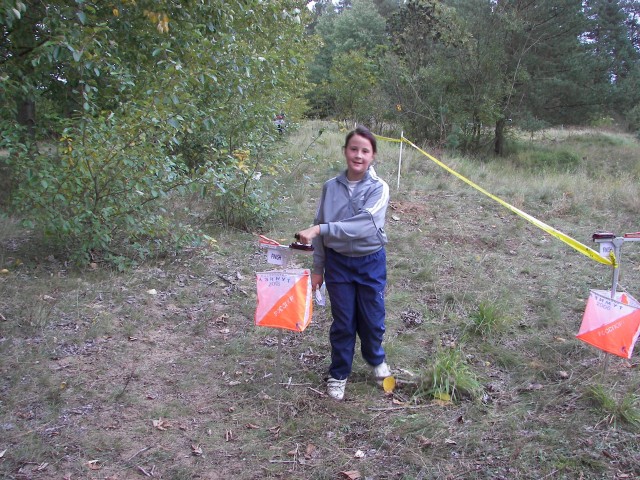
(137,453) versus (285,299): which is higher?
(285,299)

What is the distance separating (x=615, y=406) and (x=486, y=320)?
1367mm

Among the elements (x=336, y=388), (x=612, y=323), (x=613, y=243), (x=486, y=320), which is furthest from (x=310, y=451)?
(x=613, y=243)

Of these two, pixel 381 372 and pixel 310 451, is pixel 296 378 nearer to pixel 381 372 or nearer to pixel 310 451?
pixel 381 372

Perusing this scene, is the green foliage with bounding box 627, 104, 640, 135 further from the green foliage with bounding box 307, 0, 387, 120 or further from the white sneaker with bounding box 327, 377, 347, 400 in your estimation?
the white sneaker with bounding box 327, 377, 347, 400

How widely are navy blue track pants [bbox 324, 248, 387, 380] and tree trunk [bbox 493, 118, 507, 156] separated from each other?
656 inches

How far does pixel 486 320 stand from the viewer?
14.2 ft

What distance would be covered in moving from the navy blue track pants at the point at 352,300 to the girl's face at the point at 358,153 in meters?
0.54

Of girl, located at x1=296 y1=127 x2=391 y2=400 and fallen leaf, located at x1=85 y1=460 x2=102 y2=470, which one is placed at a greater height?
girl, located at x1=296 y1=127 x2=391 y2=400

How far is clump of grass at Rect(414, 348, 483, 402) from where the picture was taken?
3.38 metres

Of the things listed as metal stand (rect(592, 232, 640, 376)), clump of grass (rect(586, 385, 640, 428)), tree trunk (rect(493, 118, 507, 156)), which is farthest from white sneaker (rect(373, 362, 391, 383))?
tree trunk (rect(493, 118, 507, 156))

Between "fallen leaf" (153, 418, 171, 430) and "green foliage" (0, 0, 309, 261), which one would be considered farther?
"green foliage" (0, 0, 309, 261)

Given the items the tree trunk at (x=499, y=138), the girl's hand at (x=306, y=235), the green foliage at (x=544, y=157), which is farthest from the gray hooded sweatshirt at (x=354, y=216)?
the tree trunk at (x=499, y=138)

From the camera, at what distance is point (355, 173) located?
3.26 meters

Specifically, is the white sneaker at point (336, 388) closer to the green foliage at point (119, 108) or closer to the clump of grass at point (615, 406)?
the clump of grass at point (615, 406)
